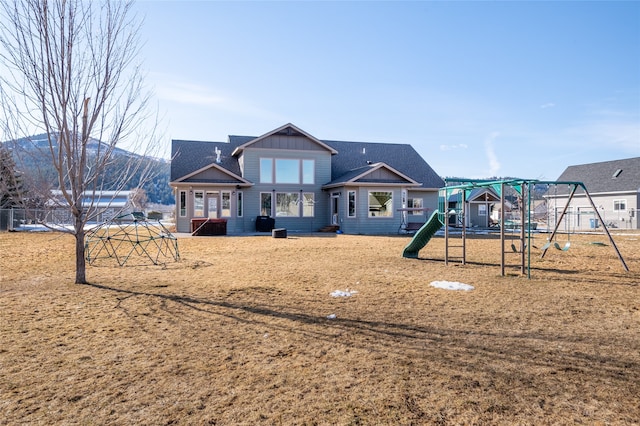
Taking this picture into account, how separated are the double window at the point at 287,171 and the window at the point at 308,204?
83cm

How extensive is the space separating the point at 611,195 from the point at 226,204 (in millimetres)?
34141

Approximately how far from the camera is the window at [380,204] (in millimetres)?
23547

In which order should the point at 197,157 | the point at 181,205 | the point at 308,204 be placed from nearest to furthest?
the point at 181,205, the point at 308,204, the point at 197,157

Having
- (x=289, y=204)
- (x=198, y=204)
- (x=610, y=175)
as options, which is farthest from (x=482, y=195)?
(x=198, y=204)

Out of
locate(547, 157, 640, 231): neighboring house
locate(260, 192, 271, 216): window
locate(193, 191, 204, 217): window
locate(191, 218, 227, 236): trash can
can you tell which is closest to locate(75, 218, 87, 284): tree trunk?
locate(191, 218, 227, 236): trash can

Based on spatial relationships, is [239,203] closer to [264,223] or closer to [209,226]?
[264,223]

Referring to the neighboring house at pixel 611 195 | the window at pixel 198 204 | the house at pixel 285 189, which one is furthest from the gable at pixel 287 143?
the neighboring house at pixel 611 195

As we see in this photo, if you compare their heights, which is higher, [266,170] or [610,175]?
[610,175]

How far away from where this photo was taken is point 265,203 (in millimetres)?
24562

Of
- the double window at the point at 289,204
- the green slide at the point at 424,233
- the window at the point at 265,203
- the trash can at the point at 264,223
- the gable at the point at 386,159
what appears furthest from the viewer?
the gable at the point at 386,159

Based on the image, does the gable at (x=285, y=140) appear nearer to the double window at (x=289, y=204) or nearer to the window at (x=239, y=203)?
the window at (x=239, y=203)

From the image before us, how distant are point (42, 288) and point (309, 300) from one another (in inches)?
204

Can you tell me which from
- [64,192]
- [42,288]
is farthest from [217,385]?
[42,288]

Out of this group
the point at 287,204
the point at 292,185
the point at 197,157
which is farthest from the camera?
the point at 197,157
